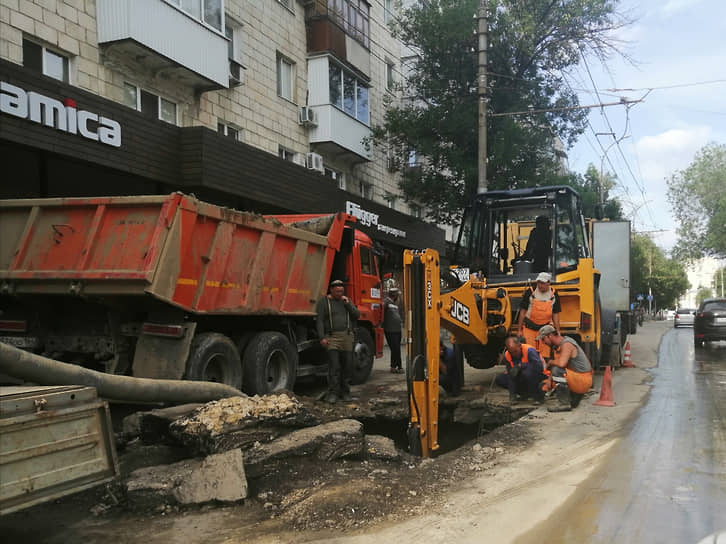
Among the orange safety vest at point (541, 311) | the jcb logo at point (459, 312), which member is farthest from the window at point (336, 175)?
the jcb logo at point (459, 312)

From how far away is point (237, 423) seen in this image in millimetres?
5148

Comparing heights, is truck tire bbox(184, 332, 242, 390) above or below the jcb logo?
below

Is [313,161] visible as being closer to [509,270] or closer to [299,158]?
[299,158]

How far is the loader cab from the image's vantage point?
9.03 m

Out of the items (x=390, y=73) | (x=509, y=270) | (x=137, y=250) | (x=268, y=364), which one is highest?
(x=390, y=73)

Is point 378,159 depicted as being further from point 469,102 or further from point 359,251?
point 359,251

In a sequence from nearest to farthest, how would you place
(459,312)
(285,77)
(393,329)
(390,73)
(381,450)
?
1. (381,450)
2. (459,312)
3. (393,329)
4. (285,77)
5. (390,73)

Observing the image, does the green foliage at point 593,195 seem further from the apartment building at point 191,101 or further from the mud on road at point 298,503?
the mud on road at point 298,503

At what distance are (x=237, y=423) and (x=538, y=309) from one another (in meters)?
4.92

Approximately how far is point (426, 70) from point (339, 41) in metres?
3.28

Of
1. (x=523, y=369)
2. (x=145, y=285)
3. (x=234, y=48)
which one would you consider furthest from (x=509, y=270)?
(x=234, y=48)

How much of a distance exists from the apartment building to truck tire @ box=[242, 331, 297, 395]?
15.9ft

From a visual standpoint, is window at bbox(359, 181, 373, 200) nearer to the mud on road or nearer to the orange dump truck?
the orange dump truck

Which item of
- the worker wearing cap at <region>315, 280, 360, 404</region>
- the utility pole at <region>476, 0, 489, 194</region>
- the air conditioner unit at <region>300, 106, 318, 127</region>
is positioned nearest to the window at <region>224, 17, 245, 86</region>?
the air conditioner unit at <region>300, 106, 318, 127</region>
